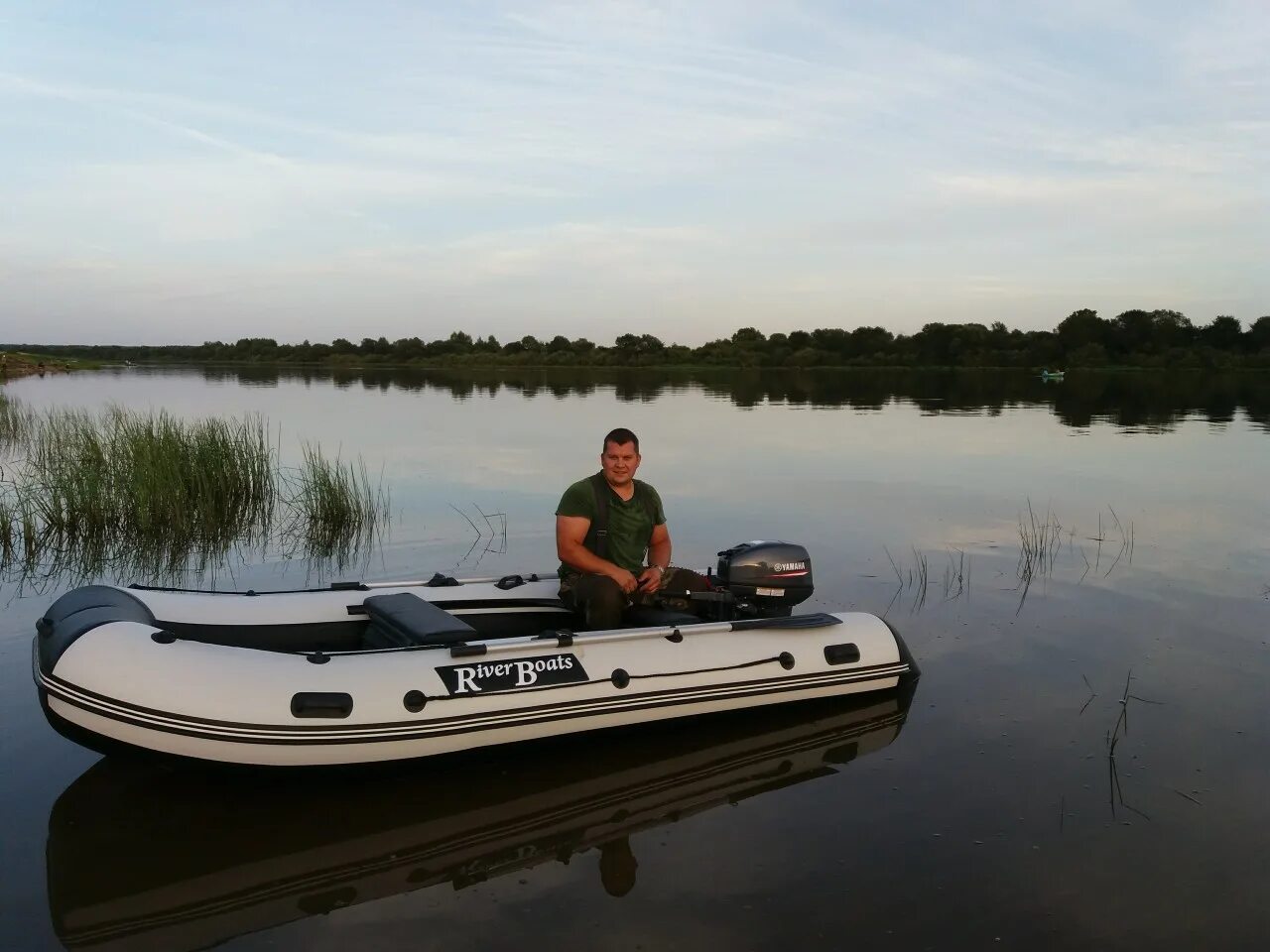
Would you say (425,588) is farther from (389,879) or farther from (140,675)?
(389,879)

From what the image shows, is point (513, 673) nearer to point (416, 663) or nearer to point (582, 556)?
point (416, 663)

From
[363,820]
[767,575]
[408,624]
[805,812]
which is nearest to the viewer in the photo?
[363,820]

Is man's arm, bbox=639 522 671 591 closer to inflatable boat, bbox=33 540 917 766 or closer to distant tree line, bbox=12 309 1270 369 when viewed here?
inflatable boat, bbox=33 540 917 766

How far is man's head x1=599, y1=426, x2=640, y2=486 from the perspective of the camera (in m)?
5.33

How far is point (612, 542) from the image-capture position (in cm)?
554

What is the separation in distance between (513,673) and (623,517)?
1.24 metres

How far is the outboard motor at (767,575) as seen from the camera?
561cm

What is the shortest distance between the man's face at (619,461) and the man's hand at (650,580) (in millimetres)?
533

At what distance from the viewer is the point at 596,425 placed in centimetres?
2267

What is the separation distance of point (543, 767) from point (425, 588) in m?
1.52

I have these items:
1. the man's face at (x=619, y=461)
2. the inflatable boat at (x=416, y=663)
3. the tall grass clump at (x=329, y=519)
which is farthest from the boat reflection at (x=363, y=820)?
the tall grass clump at (x=329, y=519)

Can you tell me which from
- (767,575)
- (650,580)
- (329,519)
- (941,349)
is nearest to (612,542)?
(650,580)

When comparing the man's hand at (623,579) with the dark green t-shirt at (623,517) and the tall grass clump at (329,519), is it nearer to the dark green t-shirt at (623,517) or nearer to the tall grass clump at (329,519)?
the dark green t-shirt at (623,517)

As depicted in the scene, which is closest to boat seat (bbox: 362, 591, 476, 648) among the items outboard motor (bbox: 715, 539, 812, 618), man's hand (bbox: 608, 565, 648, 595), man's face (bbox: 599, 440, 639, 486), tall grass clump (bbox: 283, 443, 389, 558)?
man's hand (bbox: 608, 565, 648, 595)
